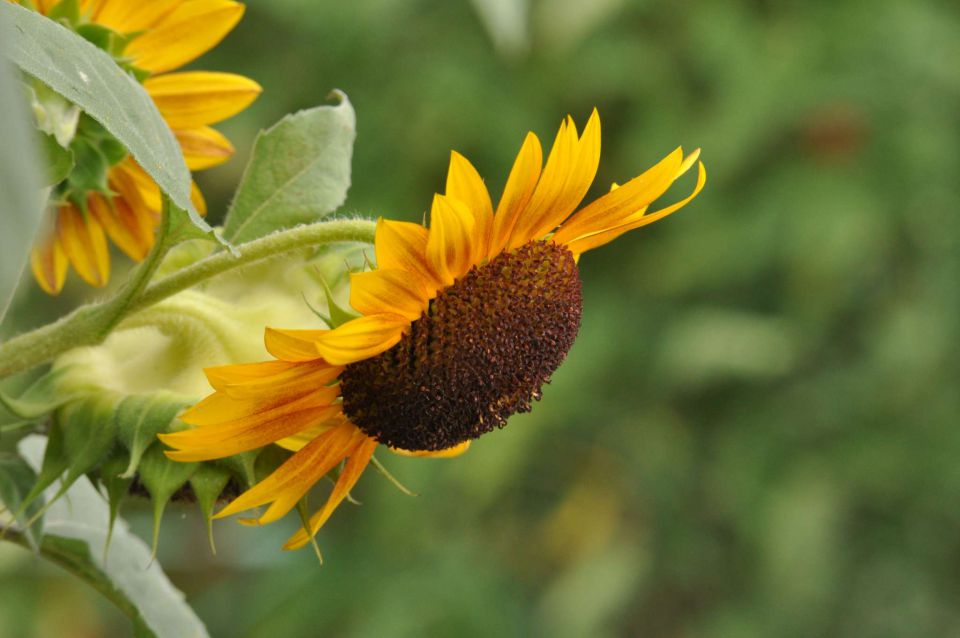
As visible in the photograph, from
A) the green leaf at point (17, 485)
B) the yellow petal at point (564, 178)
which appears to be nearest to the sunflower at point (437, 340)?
the yellow petal at point (564, 178)

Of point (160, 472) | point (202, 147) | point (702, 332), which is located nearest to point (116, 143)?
point (202, 147)

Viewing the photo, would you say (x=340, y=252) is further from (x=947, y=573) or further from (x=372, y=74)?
(x=947, y=573)

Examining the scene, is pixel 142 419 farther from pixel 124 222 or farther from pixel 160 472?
pixel 124 222

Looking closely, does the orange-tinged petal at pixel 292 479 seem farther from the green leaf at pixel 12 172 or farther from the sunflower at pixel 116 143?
the green leaf at pixel 12 172

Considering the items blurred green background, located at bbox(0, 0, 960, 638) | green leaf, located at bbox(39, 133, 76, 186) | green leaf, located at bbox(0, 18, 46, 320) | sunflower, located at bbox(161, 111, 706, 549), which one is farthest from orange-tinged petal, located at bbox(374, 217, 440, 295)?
blurred green background, located at bbox(0, 0, 960, 638)

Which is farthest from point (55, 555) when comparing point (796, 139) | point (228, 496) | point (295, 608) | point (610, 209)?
point (796, 139)

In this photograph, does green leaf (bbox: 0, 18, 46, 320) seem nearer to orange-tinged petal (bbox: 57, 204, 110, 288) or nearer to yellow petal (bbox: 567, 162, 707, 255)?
yellow petal (bbox: 567, 162, 707, 255)
